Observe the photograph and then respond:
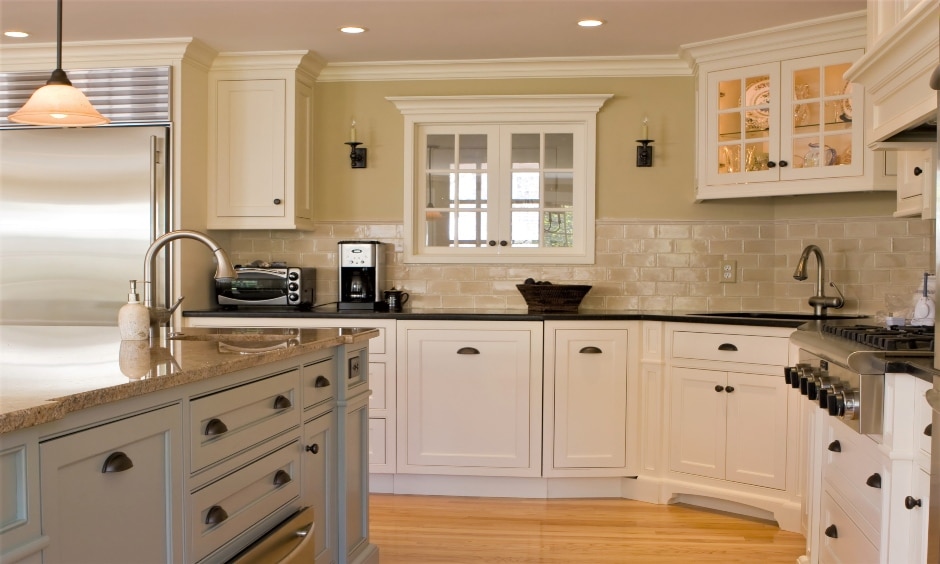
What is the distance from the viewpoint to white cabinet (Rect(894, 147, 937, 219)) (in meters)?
3.19

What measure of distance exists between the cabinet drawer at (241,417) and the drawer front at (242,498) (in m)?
0.07

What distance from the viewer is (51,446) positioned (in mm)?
1470

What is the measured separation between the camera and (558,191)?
4.99 m

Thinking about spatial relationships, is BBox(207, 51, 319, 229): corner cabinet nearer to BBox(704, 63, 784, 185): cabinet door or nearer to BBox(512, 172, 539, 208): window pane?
BBox(512, 172, 539, 208): window pane

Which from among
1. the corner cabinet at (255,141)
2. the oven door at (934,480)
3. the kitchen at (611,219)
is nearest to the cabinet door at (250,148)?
the corner cabinet at (255,141)

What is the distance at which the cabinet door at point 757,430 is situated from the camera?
12.8ft

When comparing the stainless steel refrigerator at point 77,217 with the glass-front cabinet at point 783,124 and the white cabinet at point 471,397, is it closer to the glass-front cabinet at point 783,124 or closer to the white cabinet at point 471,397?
the white cabinet at point 471,397

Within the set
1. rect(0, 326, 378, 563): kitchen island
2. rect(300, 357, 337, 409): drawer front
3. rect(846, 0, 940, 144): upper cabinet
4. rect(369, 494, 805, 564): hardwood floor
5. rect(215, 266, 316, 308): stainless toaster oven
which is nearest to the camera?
rect(0, 326, 378, 563): kitchen island

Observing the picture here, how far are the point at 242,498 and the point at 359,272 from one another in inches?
105

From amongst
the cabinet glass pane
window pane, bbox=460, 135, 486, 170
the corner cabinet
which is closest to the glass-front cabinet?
the cabinet glass pane

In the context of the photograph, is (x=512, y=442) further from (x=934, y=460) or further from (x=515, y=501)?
(x=934, y=460)

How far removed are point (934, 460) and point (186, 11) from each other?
350cm

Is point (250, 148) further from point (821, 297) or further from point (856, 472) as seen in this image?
point (856, 472)

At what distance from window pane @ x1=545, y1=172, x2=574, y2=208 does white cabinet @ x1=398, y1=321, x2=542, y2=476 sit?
0.93 m
